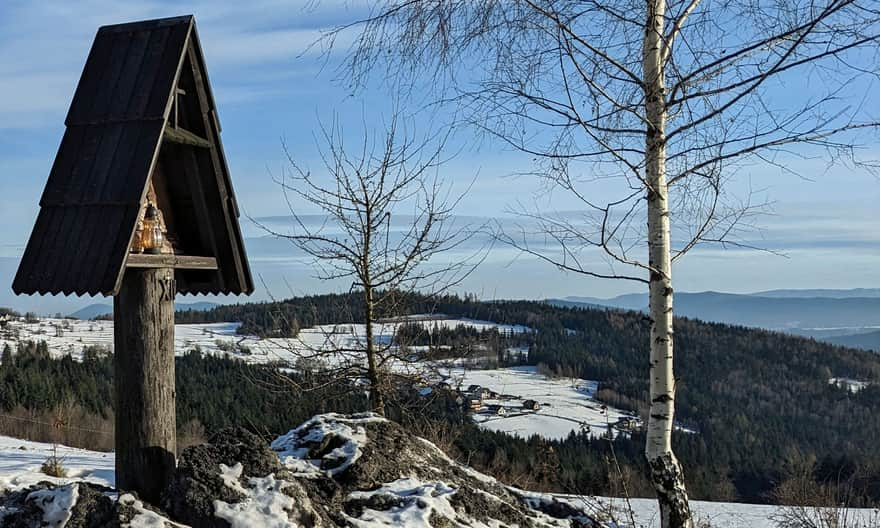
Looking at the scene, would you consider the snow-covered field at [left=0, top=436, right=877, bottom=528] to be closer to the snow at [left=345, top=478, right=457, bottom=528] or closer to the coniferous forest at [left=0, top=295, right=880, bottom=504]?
the coniferous forest at [left=0, top=295, right=880, bottom=504]

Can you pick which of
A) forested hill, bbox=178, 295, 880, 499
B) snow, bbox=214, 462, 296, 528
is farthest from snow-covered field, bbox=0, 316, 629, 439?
snow, bbox=214, 462, 296, 528

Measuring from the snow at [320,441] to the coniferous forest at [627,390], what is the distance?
3.03m

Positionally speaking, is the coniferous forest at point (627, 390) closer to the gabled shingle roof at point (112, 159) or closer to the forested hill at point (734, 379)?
the forested hill at point (734, 379)

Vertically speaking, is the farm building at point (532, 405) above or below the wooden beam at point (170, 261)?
below

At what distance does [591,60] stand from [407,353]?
15.0ft

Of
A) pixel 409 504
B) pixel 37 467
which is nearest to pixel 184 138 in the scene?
pixel 409 504

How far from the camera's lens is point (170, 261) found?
4559 millimetres

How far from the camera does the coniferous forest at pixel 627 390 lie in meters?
10.7

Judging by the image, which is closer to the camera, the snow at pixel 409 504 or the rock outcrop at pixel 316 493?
the rock outcrop at pixel 316 493

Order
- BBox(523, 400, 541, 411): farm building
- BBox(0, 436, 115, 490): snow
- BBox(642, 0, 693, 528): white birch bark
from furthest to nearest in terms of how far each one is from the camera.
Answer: BBox(523, 400, 541, 411): farm building → BBox(642, 0, 693, 528): white birch bark → BBox(0, 436, 115, 490): snow

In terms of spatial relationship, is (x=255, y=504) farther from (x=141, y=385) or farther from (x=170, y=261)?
(x=170, y=261)

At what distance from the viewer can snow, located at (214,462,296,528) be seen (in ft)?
12.9

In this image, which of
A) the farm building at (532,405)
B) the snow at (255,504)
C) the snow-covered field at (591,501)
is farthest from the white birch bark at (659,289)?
the farm building at (532,405)

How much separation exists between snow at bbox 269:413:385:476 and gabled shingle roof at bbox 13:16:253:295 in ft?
5.43
